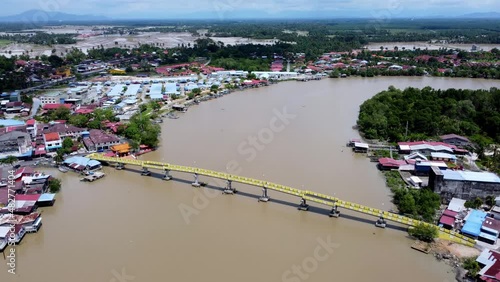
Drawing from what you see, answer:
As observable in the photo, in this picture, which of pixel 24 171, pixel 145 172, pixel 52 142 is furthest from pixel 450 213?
pixel 52 142

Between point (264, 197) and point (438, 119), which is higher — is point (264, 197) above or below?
below

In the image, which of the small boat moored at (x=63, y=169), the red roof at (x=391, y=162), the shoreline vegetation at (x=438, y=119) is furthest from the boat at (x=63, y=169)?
the shoreline vegetation at (x=438, y=119)

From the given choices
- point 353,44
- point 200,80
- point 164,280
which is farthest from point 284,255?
point 353,44

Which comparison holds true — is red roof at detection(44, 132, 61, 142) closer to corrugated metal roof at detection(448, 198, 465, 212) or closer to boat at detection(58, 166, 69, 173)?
boat at detection(58, 166, 69, 173)

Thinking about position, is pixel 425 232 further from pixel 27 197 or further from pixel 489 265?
pixel 27 197

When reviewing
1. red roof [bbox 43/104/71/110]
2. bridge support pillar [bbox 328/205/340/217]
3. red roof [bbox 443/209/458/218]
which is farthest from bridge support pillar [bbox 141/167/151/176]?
red roof [bbox 43/104/71/110]

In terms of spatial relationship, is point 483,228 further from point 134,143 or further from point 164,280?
point 134,143
